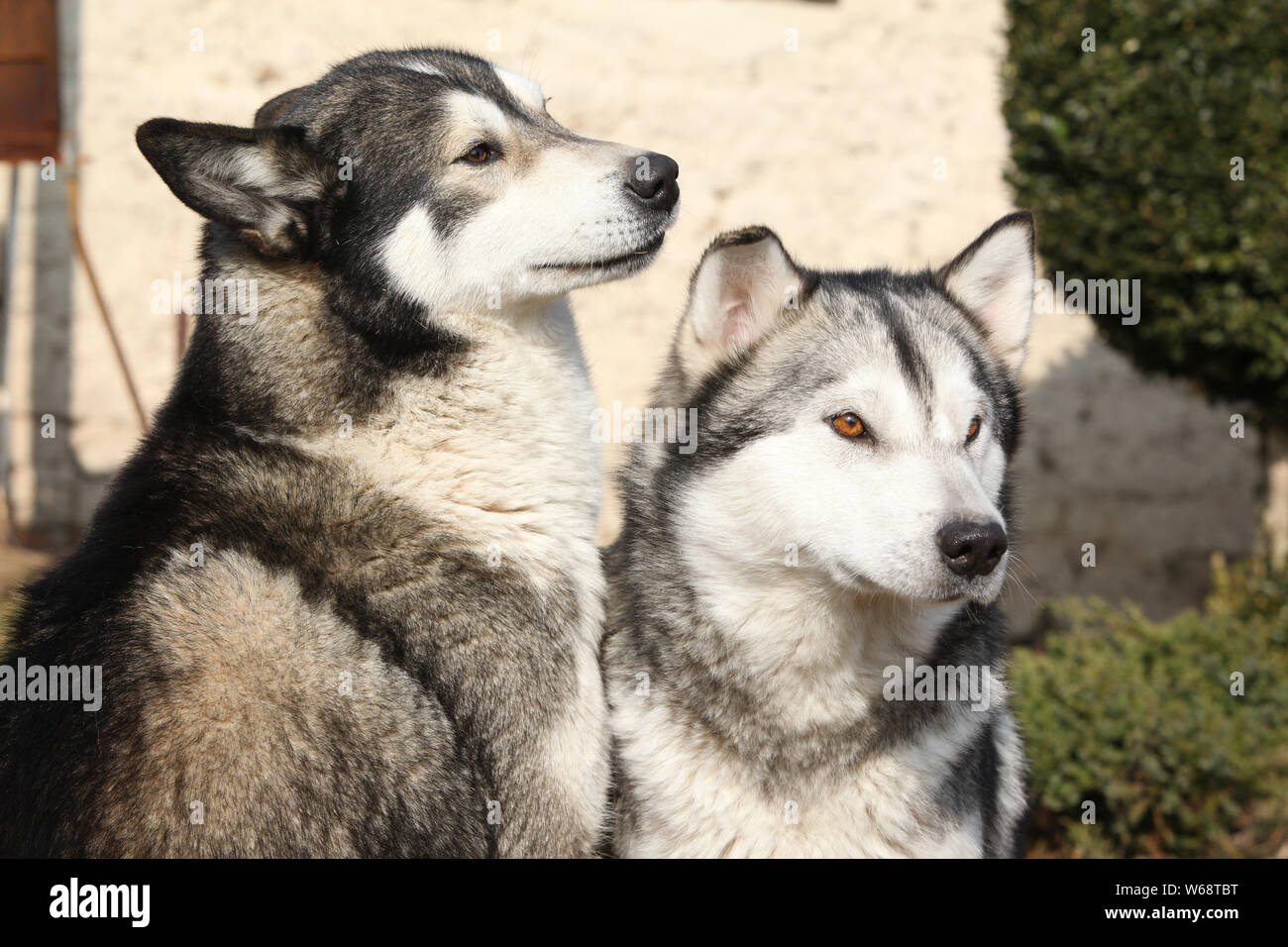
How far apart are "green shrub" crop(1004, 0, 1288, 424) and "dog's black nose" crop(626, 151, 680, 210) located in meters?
4.26

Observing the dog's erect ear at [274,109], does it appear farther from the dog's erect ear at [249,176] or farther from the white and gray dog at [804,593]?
the white and gray dog at [804,593]

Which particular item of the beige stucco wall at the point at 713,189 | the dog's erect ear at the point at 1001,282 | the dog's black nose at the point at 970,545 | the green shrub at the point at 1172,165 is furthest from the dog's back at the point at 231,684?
the green shrub at the point at 1172,165

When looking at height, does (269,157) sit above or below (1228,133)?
below

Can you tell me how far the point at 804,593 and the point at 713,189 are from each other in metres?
6.01

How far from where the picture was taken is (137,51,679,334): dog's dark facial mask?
3.36 m

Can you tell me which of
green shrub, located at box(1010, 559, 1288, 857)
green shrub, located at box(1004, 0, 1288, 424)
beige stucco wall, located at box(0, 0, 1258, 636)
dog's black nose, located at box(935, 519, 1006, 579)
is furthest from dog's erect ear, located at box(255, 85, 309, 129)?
green shrub, located at box(1004, 0, 1288, 424)

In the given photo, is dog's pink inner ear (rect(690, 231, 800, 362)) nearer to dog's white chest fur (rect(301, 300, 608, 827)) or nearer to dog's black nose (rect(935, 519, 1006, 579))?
dog's white chest fur (rect(301, 300, 608, 827))

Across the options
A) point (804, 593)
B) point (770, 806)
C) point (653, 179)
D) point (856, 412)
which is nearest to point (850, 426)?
point (856, 412)

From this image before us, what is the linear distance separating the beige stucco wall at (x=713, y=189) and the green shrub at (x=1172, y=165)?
129 centimetres

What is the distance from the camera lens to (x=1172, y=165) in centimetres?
669

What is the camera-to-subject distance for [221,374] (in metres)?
3.36
